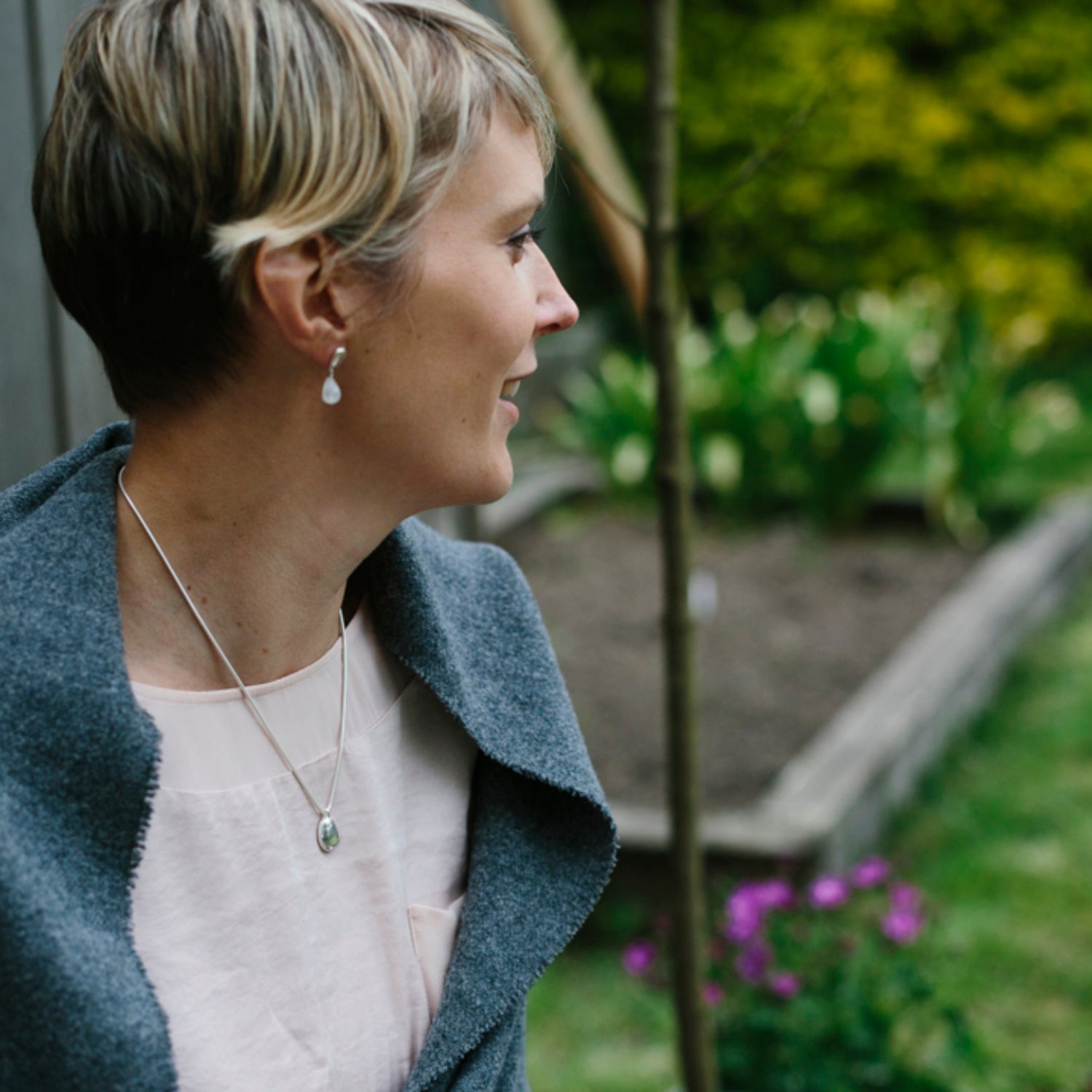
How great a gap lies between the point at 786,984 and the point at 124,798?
Answer: 5.76ft

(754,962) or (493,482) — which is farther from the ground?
(493,482)

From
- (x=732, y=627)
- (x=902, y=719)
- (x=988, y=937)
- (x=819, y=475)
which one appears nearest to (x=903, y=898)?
(x=988, y=937)

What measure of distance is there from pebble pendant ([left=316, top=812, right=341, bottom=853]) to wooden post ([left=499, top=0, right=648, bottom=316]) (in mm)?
1040

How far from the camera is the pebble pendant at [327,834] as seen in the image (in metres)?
1.25

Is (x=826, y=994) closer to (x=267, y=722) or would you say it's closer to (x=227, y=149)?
(x=267, y=722)

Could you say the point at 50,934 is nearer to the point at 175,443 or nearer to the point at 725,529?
the point at 175,443

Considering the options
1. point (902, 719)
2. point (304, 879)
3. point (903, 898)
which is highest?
point (304, 879)

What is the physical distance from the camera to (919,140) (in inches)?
335

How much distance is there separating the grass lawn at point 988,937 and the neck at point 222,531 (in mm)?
1962

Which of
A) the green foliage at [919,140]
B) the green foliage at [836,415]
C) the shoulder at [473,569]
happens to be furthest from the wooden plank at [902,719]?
the green foliage at [919,140]

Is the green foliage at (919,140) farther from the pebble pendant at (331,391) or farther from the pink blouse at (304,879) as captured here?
the pebble pendant at (331,391)

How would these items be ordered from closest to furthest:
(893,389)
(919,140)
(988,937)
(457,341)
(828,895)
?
(457,341)
(828,895)
(988,937)
(893,389)
(919,140)

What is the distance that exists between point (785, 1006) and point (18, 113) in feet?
6.28

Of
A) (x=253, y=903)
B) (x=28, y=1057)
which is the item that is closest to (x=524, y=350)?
(x=253, y=903)
